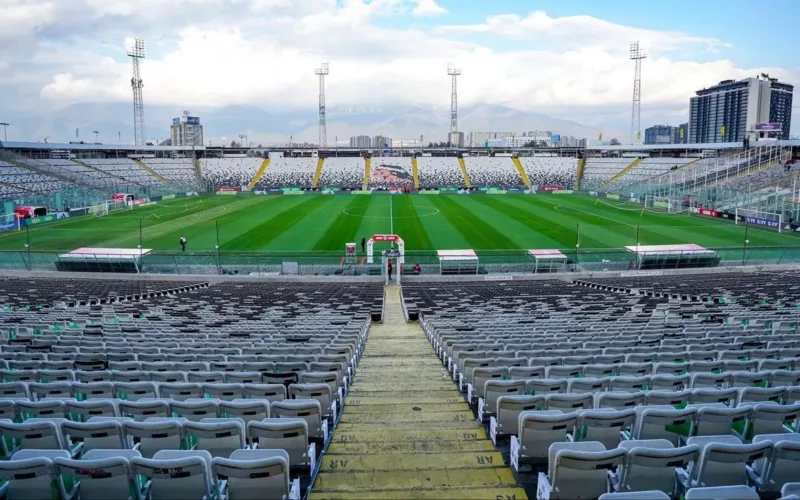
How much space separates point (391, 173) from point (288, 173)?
62.0 ft

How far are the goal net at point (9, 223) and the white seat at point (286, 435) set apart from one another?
5748 centimetres

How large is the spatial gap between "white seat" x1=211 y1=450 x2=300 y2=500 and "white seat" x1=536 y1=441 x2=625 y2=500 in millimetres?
2149

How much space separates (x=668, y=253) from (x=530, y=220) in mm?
22264

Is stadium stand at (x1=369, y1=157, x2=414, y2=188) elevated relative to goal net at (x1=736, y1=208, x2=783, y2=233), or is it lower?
elevated

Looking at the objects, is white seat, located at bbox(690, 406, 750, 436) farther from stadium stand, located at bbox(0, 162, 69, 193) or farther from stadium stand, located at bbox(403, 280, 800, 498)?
stadium stand, located at bbox(0, 162, 69, 193)

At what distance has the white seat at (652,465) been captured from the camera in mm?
4445

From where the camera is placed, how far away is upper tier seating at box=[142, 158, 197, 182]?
318 feet

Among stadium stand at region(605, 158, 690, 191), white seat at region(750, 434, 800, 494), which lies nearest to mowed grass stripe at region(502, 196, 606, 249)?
stadium stand at region(605, 158, 690, 191)

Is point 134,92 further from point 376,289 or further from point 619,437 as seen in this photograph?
point 619,437

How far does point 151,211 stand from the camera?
64.9 metres

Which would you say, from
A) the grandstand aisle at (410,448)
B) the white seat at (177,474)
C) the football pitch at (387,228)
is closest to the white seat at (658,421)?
the grandstand aisle at (410,448)

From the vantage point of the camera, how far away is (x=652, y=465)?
452cm

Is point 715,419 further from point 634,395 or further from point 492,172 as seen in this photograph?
point 492,172

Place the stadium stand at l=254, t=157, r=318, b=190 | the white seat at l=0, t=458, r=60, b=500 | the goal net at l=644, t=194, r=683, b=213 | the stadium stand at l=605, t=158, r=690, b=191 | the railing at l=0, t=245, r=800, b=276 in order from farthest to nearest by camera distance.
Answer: the stadium stand at l=254, t=157, r=318, b=190
the stadium stand at l=605, t=158, r=690, b=191
the goal net at l=644, t=194, r=683, b=213
the railing at l=0, t=245, r=800, b=276
the white seat at l=0, t=458, r=60, b=500
